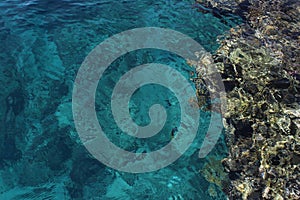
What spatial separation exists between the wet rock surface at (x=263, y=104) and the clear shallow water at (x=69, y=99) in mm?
631

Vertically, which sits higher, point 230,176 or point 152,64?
point 152,64

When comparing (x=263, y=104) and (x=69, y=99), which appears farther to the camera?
(x=69, y=99)

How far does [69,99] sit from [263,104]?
5800mm

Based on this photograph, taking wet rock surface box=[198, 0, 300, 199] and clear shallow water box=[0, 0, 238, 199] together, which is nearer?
wet rock surface box=[198, 0, 300, 199]

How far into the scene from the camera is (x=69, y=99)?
28.7 feet

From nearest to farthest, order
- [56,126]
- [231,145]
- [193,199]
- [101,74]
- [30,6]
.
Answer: [193,199] < [231,145] < [56,126] < [101,74] < [30,6]

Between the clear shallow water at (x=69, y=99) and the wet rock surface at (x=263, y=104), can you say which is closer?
the wet rock surface at (x=263, y=104)

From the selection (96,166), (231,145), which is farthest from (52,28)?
(231,145)

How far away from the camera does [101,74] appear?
9180 millimetres

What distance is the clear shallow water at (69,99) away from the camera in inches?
289

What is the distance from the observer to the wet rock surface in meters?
6.59

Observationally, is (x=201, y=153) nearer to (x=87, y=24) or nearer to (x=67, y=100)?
(x=67, y=100)

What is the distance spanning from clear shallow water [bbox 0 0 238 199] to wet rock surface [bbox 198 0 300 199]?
0.63 metres

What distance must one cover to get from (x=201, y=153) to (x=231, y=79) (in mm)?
2495
